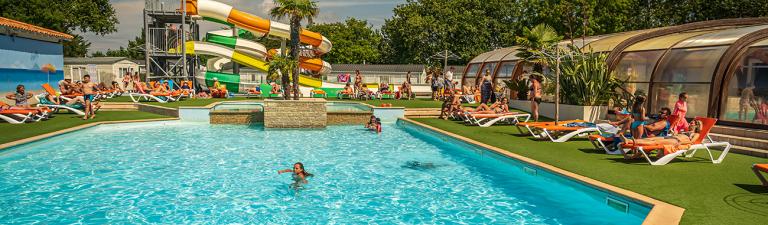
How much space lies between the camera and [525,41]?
20609 millimetres

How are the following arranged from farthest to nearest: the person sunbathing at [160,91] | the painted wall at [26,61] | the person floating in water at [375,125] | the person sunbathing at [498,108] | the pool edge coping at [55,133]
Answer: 1. the person sunbathing at [160,91]
2. the painted wall at [26,61]
3. the person floating in water at [375,125]
4. the person sunbathing at [498,108]
5. the pool edge coping at [55,133]

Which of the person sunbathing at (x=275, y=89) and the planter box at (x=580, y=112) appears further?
the person sunbathing at (x=275, y=89)

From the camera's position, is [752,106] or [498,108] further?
[498,108]

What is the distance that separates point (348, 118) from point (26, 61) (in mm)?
17401

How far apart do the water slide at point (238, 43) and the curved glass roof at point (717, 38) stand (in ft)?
64.6

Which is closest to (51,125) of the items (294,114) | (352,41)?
(294,114)

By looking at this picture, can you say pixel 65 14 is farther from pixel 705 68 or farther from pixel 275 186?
pixel 705 68

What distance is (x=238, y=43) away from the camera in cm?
3319

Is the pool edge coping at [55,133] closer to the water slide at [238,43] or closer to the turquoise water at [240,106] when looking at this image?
the turquoise water at [240,106]

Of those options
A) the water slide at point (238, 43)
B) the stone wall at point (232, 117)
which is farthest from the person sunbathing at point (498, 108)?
the water slide at point (238, 43)

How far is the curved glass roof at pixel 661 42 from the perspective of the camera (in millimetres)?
→ 15266

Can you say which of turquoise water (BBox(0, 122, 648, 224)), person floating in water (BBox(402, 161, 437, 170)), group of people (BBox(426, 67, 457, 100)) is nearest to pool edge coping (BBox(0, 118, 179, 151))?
turquoise water (BBox(0, 122, 648, 224))

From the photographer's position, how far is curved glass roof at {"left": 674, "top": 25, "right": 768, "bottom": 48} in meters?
13.3

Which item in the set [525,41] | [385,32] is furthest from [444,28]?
[525,41]
